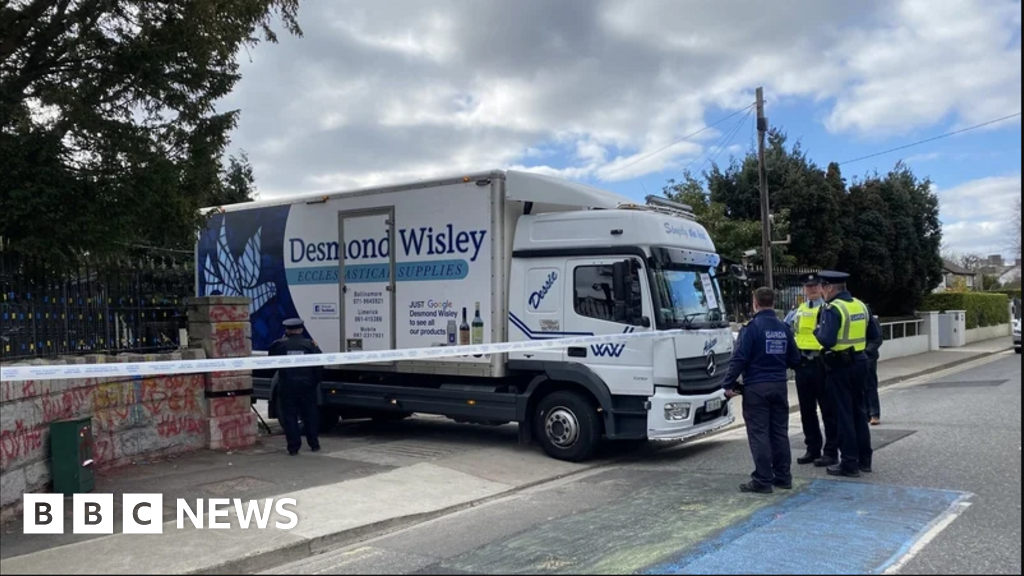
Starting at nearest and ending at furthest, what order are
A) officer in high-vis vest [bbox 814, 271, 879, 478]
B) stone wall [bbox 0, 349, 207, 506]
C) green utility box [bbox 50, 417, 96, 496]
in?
1. stone wall [bbox 0, 349, 207, 506]
2. green utility box [bbox 50, 417, 96, 496]
3. officer in high-vis vest [bbox 814, 271, 879, 478]

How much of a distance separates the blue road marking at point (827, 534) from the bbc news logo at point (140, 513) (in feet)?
10.9

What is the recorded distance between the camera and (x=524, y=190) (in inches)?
360

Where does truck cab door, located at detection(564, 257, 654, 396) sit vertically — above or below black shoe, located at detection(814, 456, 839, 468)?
above

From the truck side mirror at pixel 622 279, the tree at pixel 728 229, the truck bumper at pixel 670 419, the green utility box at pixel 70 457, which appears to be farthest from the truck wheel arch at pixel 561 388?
the tree at pixel 728 229

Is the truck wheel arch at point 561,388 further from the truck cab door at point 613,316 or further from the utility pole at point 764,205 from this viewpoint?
the utility pole at point 764,205

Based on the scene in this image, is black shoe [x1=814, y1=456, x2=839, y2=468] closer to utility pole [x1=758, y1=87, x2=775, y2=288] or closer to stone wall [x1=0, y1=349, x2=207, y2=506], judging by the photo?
stone wall [x1=0, y1=349, x2=207, y2=506]

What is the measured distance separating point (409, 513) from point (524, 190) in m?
4.03

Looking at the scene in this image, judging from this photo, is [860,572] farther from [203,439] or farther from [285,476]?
[203,439]

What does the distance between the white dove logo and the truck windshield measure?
5.57 m

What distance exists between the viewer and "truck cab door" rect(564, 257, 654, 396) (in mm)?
8539

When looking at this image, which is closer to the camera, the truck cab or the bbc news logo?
the bbc news logo

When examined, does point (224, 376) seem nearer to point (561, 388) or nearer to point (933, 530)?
point (561, 388)

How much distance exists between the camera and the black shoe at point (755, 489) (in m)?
6.96

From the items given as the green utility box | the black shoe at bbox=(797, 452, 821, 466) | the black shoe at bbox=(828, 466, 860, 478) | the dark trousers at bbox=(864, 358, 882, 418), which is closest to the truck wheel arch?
the black shoe at bbox=(797, 452, 821, 466)
